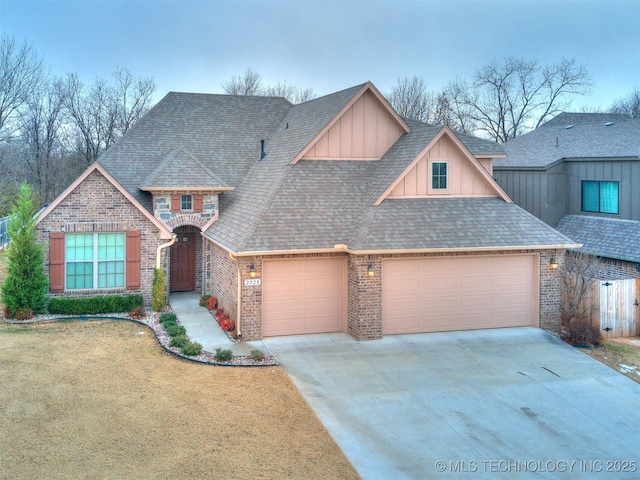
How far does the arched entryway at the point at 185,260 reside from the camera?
69.6ft

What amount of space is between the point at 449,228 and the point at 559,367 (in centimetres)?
460

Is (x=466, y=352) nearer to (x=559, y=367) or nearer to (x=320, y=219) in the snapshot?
(x=559, y=367)

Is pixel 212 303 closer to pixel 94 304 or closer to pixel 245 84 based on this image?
pixel 94 304

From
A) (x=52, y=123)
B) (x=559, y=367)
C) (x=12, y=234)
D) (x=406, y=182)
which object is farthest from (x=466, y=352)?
(x=52, y=123)

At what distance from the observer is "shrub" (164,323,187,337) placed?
15.5 metres

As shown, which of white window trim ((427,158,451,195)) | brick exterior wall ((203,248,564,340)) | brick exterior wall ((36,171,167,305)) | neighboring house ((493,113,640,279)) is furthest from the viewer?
neighboring house ((493,113,640,279))

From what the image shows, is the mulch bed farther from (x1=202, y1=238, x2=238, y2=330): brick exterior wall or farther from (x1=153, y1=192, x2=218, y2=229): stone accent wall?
(x1=153, y1=192, x2=218, y2=229): stone accent wall

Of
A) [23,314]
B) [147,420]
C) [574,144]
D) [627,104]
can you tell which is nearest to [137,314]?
[23,314]

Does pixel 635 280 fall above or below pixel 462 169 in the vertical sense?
below

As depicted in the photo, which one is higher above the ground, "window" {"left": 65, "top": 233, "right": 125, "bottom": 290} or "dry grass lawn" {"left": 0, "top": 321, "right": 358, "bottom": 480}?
"window" {"left": 65, "top": 233, "right": 125, "bottom": 290}

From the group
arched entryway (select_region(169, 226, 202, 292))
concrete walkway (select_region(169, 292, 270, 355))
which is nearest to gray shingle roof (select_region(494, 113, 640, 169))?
arched entryway (select_region(169, 226, 202, 292))

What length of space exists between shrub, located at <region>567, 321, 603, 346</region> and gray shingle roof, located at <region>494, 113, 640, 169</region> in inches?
280

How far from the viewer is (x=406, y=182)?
17.0 metres

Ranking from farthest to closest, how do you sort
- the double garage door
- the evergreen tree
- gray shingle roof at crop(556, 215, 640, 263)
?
gray shingle roof at crop(556, 215, 640, 263)
the evergreen tree
the double garage door
